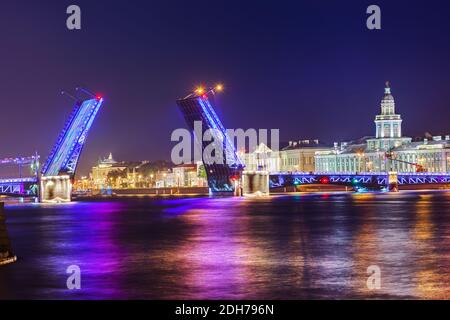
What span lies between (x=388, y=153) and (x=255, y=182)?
5706cm

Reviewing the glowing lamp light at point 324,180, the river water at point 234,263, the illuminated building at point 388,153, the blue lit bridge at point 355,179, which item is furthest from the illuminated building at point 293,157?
Result: the river water at point 234,263

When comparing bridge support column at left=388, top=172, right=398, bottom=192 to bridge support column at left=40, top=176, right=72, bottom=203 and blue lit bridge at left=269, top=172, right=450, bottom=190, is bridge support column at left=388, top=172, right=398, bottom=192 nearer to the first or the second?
blue lit bridge at left=269, top=172, right=450, bottom=190

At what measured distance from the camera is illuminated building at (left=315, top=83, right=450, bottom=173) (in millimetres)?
118550

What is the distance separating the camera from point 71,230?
24625mm

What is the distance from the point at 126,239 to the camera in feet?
66.0

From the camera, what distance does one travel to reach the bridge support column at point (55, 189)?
6044cm

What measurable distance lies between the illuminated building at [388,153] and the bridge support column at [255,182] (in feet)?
151

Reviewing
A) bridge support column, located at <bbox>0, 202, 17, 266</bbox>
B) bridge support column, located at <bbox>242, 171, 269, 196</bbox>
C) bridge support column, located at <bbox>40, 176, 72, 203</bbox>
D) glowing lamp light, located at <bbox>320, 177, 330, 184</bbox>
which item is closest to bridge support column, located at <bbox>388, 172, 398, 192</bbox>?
glowing lamp light, located at <bbox>320, 177, 330, 184</bbox>

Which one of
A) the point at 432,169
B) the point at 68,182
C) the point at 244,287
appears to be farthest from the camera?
the point at 432,169
